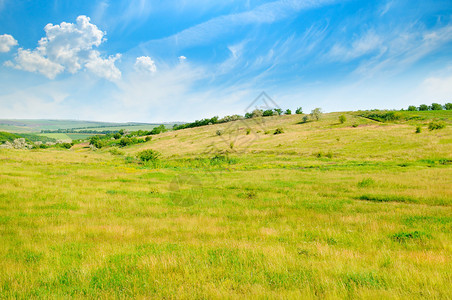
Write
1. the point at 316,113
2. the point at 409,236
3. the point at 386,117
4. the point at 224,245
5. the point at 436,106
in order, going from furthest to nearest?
1. the point at 436,106
2. the point at 316,113
3. the point at 386,117
4. the point at 409,236
5. the point at 224,245

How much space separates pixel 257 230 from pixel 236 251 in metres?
2.29

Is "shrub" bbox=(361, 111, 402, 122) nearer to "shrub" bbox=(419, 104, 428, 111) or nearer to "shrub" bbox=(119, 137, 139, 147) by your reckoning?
"shrub" bbox=(419, 104, 428, 111)

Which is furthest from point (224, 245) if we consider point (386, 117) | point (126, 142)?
point (126, 142)

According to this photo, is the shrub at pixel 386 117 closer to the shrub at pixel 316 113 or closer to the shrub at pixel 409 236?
the shrub at pixel 316 113

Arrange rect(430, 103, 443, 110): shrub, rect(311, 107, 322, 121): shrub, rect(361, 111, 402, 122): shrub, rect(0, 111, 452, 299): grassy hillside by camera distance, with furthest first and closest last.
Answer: rect(430, 103, 443, 110): shrub, rect(311, 107, 322, 121): shrub, rect(361, 111, 402, 122): shrub, rect(0, 111, 452, 299): grassy hillside

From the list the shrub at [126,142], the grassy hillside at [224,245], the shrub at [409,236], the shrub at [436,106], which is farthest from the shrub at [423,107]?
the shrub at [409,236]

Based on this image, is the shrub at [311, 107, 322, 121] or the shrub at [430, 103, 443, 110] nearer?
the shrub at [311, 107, 322, 121]

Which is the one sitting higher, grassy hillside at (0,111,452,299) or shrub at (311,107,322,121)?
shrub at (311,107,322,121)

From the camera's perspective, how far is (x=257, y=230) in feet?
25.3

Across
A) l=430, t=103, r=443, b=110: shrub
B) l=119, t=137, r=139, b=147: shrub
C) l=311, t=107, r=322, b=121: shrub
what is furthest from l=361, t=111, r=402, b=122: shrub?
l=119, t=137, r=139, b=147: shrub

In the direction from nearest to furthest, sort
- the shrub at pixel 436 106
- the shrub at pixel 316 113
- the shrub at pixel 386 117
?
the shrub at pixel 386 117 → the shrub at pixel 316 113 → the shrub at pixel 436 106

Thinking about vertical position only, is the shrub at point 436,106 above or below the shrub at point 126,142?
above

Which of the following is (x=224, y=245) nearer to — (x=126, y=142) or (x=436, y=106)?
(x=126, y=142)

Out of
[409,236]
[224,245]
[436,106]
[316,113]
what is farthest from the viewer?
[436,106]
